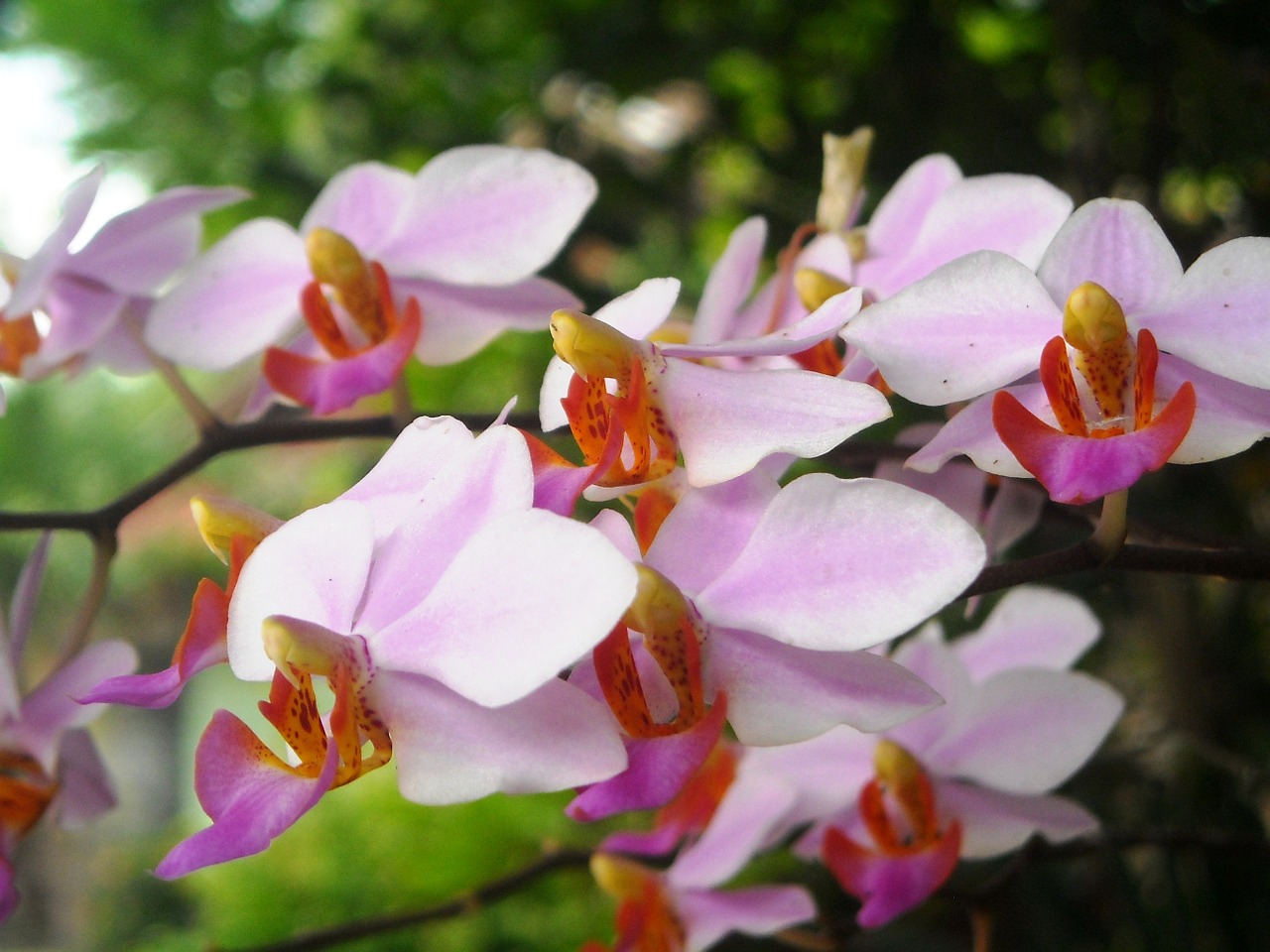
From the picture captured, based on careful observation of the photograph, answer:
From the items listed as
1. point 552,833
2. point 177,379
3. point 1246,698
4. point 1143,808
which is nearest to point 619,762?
point 177,379

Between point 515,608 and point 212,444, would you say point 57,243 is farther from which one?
point 515,608

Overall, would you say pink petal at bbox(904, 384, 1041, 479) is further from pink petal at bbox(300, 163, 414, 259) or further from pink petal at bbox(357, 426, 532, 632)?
pink petal at bbox(300, 163, 414, 259)

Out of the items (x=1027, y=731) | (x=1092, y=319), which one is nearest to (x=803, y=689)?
(x=1092, y=319)

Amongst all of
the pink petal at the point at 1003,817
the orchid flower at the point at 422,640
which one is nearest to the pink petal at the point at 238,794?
the orchid flower at the point at 422,640

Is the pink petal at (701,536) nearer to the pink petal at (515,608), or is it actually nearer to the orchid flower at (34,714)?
the pink petal at (515,608)

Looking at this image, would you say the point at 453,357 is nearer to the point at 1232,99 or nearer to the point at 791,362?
the point at 791,362

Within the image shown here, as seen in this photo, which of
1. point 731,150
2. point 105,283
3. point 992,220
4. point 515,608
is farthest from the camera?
point 731,150
